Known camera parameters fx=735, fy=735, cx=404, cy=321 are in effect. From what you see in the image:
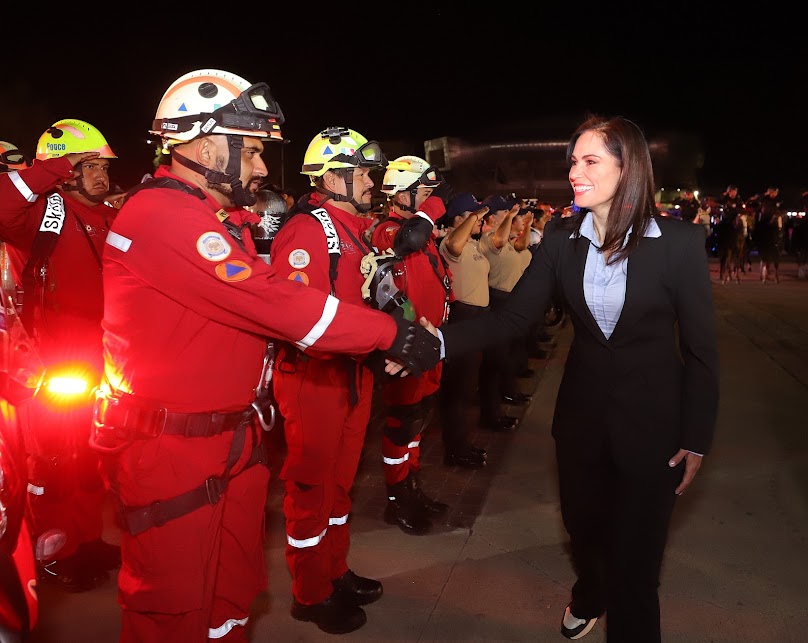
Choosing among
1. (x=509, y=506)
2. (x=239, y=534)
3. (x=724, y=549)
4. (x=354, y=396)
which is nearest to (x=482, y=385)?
(x=509, y=506)

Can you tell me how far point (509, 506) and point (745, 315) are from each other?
10.9 metres

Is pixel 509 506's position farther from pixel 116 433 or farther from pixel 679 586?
pixel 116 433

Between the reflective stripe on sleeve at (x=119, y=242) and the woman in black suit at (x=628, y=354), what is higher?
the reflective stripe on sleeve at (x=119, y=242)

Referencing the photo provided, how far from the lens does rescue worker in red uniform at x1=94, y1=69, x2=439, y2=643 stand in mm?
2379

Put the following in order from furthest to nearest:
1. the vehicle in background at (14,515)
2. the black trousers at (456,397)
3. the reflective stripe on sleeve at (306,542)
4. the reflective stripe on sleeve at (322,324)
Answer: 1. the black trousers at (456,397)
2. the reflective stripe on sleeve at (306,542)
3. the reflective stripe on sleeve at (322,324)
4. the vehicle in background at (14,515)

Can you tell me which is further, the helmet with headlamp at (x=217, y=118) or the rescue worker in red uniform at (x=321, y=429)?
the rescue worker in red uniform at (x=321, y=429)

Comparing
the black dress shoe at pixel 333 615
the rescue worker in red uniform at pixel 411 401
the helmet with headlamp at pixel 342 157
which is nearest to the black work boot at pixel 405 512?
the rescue worker in red uniform at pixel 411 401

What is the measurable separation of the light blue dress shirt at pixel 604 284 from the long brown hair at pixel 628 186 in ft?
0.13

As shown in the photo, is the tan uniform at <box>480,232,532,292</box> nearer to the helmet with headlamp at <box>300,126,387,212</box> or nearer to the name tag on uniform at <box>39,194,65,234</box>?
the helmet with headlamp at <box>300,126,387,212</box>

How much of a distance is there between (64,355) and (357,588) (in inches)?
83.4

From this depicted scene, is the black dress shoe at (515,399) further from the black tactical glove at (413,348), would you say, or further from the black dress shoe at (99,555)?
the black tactical glove at (413,348)

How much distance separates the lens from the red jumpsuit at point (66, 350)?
4078mm

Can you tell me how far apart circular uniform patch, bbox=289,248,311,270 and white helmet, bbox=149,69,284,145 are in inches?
40.9

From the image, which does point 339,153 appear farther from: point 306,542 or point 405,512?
point 405,512
